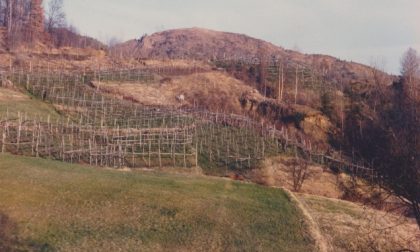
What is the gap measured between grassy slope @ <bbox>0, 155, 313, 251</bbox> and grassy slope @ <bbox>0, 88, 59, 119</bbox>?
17269 millimetres

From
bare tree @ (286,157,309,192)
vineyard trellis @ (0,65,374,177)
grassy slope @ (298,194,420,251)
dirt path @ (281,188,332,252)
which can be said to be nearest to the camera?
dirt path @ (281,188,332,252)

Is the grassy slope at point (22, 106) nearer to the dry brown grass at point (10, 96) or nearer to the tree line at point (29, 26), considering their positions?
the dry brown grass at point (10, 96)

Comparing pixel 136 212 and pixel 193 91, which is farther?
pixel 193 91

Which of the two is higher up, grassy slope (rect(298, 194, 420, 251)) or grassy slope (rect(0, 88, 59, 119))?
grassy slope (rect(0, 88, 59, 119))

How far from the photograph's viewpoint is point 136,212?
2742cm

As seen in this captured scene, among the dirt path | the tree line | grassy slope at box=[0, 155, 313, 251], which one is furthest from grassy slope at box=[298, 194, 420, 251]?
the tree line

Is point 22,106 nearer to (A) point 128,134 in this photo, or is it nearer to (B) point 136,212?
(A) point 128,134

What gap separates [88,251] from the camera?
22.9 meters

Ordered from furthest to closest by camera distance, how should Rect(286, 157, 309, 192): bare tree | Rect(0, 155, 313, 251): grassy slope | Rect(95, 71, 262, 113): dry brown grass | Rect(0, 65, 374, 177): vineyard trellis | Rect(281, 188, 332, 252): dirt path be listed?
Rect(95, 71, 262, 113): dry brown grass
Rect(286, 157, 309, 192): bare tree
Rect(0, 65, 374, 177): vineyard trellis
Rect(281, 188, 332, 252): dirt path
Rect(0, 155, 313, 251): grassy slope

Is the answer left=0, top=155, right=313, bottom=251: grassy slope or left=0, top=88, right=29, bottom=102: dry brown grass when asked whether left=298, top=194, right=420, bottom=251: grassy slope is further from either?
left=0, top=88, right=29, bottom=102: dry brown grass

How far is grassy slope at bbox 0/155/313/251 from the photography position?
2456cm

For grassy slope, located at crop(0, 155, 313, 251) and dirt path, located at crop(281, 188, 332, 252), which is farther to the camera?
dirt path, located at crop(281, 188, 332, 252)

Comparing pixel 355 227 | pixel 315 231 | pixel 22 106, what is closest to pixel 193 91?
pixel 22 106

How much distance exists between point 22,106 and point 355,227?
119ft
